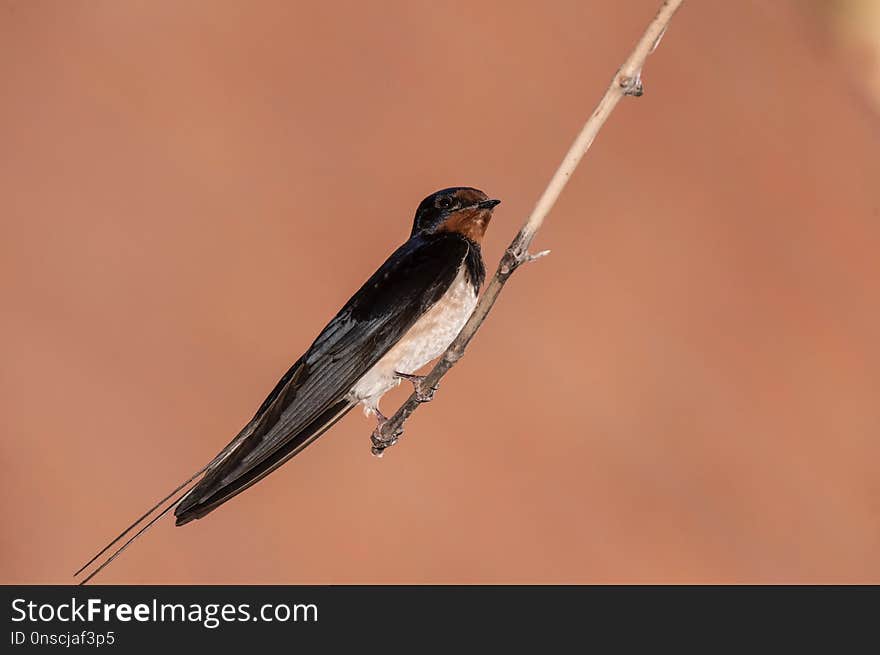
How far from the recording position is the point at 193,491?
1.65 metres

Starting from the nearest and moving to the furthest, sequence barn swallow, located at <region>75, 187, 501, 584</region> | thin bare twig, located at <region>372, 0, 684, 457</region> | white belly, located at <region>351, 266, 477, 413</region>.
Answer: thin bare twig, located at <region>372, 0, 684, 457</region>, barn swallow, located at <region>75, 187, 501, 584</region>, white belly, located at <region>351, 266, 477, 413</region>

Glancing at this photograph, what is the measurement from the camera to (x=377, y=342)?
183cm

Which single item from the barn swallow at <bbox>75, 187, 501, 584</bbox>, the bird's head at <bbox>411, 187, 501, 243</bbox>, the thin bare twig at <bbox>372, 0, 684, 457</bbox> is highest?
the bird's head at <bbox>411, 187, 501, 243</bbox>

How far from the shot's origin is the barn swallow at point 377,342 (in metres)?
1.73

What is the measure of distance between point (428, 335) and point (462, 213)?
11.0 inches

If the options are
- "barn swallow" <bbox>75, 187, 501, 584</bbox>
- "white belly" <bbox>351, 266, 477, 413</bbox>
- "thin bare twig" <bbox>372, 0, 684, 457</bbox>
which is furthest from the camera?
"white belly" <bbox>351, 266, 477, 413</bbox>

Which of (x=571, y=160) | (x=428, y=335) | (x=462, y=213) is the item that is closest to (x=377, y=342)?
(x=428, y=335)

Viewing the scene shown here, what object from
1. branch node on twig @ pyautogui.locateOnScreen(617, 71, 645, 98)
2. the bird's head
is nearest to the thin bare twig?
branch node on twig @ pyautogui.locateOnScreen(617, 71, 645, 98)

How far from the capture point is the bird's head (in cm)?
196

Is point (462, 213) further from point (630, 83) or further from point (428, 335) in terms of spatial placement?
point (630, 83)

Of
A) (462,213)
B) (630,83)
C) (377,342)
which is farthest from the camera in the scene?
(462,213)

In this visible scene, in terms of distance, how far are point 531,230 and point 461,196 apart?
29.7 inches

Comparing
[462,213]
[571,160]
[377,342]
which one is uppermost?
[462,213]

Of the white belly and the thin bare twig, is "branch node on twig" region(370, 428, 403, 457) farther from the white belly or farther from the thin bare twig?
the thin bare twig
